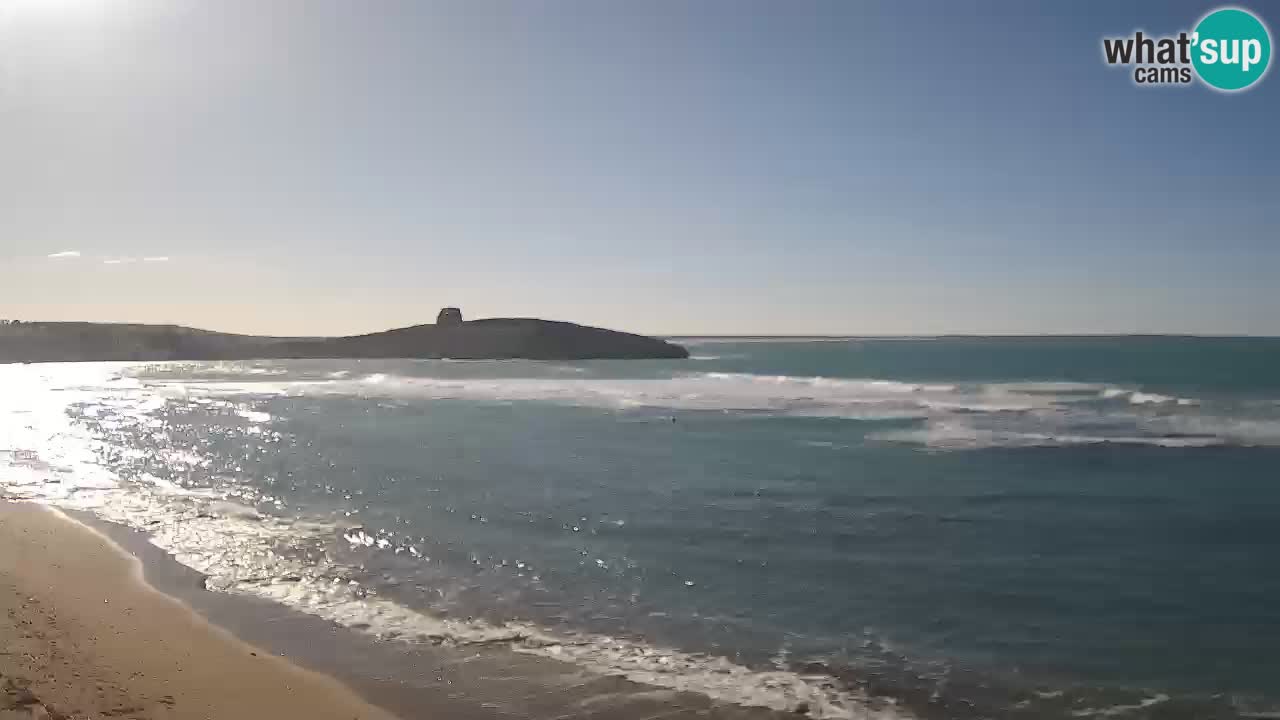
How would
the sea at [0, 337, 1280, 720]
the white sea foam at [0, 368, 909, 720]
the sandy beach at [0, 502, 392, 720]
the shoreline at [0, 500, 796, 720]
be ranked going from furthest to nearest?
1. the sea at [0, 337, 1280, 720]
2. the white sea foam at [0, 368, 909, 720]
3. the shoreline at [0, 500, 796, 720]
4. the sandy beach at [0, 502, 392, 720]

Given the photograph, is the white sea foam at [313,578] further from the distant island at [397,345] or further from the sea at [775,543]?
the distant island at [397,345]

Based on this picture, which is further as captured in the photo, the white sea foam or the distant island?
the distant island

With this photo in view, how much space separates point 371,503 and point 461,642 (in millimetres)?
9604

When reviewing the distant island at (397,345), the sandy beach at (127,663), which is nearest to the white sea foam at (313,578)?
the sandy beach at (127,663)

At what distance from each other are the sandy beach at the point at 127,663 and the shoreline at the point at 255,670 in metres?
0.02

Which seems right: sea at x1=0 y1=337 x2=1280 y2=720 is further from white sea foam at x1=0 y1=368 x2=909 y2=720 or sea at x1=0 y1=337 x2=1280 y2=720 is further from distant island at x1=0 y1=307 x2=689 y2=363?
distant island at x1=0 y1=307 x2=689 y2=363

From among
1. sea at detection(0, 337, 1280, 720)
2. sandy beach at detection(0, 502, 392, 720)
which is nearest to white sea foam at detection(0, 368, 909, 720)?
sea at detection(0, 337, 1280, 720)

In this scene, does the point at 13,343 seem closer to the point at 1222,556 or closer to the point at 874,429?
the point at 874,429

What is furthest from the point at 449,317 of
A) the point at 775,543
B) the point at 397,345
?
the point at 775,543

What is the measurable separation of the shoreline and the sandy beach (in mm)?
18

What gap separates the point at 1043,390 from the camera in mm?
56062

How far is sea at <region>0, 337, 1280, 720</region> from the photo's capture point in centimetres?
927

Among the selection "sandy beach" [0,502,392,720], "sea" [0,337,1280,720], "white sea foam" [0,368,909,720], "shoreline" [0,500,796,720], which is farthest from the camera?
"sea" [0,337,1280,720]

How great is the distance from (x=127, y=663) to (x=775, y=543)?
373 inches
